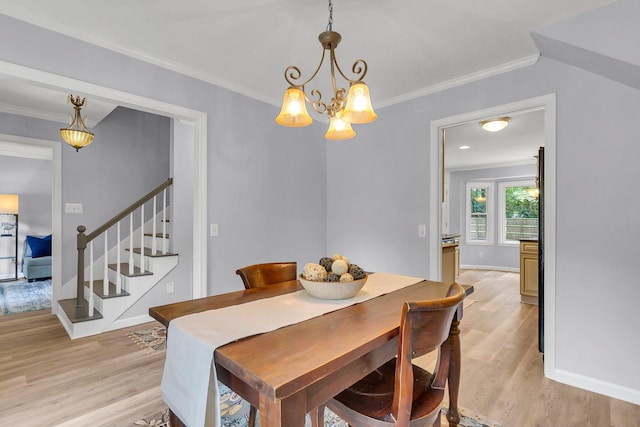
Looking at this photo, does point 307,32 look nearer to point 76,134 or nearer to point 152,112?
point 152,112

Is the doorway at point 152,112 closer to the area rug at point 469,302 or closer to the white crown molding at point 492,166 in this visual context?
the area rug at point 469,302

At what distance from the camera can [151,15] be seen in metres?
1.92

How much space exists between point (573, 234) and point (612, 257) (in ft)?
0.81

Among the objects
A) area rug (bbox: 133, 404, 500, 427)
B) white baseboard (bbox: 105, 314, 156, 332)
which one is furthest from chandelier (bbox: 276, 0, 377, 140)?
white baseboard (bbox: 105, 314, 156, 332)

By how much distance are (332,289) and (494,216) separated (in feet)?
23.6

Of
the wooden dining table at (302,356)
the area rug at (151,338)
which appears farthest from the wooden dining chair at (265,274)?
the area rug at (151,338)

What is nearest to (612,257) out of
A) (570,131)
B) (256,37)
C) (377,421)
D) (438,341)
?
(570,131)

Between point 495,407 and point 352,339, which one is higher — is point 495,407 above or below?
below

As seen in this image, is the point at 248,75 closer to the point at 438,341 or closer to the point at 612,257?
the point at 438,341

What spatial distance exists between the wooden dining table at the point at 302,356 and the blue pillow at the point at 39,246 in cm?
606

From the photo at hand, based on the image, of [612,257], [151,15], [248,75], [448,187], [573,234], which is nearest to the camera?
[151,15]

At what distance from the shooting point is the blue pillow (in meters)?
5.61

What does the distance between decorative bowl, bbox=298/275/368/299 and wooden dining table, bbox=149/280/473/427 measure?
0.24 ft

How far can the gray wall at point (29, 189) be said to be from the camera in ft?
19.0
